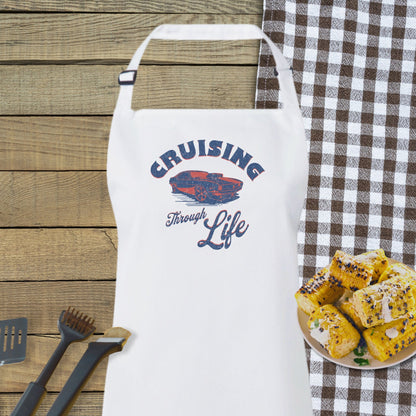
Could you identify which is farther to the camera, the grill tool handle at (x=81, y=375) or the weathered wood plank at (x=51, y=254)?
the weathered wood plank at (x=51, y=254)

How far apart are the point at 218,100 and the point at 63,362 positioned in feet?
1.68

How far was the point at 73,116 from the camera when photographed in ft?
2.54

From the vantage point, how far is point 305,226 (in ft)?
2.51

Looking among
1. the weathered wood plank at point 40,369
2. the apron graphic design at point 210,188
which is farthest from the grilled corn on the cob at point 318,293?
the weathered wood plank at point 40,369

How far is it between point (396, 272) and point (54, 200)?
55 centimetres

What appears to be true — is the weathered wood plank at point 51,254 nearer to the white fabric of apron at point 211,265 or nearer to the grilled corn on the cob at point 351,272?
the white fabric of apron at point 211,265

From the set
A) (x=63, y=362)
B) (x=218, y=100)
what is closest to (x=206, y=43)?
(x=218, y=100)

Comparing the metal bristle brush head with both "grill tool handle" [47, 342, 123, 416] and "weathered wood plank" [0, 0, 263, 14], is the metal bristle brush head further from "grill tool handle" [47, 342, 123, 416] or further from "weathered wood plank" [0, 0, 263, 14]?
"weathered wood plank" [0, 0, 263, 14]

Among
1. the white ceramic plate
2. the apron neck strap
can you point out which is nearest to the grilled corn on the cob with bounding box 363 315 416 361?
the white ceramic plate

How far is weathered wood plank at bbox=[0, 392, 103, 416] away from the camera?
2.49 feet

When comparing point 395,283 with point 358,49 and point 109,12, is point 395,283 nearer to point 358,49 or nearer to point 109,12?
point 358,49

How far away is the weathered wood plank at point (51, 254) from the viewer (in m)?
0.77

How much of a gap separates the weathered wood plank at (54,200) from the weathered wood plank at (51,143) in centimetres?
2

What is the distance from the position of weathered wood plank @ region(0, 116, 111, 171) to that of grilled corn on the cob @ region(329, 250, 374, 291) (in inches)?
16.6
